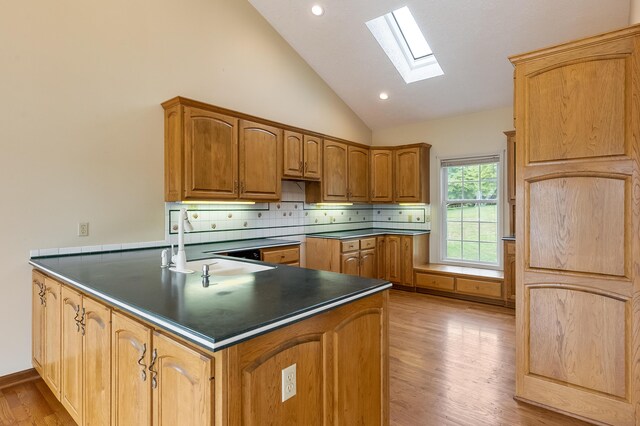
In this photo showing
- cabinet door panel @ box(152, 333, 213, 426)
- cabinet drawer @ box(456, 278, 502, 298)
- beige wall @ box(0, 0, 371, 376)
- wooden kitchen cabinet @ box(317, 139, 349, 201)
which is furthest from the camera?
wooden kitchen cabinet @ box(317, 139, 349, 201)

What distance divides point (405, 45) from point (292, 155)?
2.18 meters

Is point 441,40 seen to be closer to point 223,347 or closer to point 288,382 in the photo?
point 288,382

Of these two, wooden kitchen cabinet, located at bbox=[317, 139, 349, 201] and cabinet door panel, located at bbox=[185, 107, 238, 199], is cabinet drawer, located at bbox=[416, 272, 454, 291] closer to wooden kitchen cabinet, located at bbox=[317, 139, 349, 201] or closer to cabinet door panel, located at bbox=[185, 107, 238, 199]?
wooden kitchen cabinet, located at bbox=[317, 139, 349, 201]

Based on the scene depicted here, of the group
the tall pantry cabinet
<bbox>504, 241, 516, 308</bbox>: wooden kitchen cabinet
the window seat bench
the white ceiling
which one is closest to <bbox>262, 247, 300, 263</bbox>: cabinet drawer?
the window seat bench

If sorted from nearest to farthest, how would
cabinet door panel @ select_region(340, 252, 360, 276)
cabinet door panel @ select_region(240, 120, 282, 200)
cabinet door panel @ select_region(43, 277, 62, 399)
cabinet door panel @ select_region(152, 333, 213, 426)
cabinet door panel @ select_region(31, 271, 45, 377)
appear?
cabinet door panel @ select_region(152, 333, 213, 426) < cabinet door panel @ select_region(43, 277, 62, 399) < cabinet door panel @ select_region(31, 271, 45, 377) < cabinet door panel @ select_region(240, 120, 282, 200) < cabinet door panel @ select_region(340, 252, 360, 276)

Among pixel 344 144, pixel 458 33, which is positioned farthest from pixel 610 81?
pixel 344 144

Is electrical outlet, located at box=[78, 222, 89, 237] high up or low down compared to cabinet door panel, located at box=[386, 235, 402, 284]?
up

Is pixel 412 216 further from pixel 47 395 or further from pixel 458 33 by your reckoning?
pixel 47 395

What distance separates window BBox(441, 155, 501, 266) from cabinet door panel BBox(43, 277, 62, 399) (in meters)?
4.88

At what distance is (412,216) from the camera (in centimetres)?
571

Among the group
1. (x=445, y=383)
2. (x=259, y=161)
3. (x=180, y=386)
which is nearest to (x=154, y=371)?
(x=180, y=386)

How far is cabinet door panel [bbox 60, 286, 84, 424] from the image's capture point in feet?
5.93

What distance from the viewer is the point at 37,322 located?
8.23ft

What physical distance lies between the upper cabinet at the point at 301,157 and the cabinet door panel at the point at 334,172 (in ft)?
0.48
